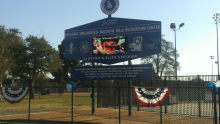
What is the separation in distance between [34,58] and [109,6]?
80.6 ft

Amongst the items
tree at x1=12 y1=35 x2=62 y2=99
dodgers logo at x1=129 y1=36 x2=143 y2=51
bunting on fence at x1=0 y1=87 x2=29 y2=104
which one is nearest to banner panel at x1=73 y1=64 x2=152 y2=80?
dodgers logo at x1=129 y1=36 x2=143 y2=51

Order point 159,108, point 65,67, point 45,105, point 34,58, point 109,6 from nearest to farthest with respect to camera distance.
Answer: point 109,6
point 159,108
point 45,105
point 34,58
point 65,67

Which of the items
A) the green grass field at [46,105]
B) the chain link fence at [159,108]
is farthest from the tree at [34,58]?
the chain link fence at [159,108]

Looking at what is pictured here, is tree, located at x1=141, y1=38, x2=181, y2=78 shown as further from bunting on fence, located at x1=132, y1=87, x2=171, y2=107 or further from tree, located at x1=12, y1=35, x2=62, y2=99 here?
bunting on fence, located at x1=132, y1=87, x2=171, y2=107

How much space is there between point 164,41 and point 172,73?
504 centimetres

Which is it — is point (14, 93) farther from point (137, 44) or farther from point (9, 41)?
point (9, 41)

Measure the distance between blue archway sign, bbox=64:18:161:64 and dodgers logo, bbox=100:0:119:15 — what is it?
571 mm

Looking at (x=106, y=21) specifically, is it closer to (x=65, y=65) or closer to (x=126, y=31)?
(x=126, y=31)

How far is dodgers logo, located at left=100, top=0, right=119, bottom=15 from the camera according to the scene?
17.2m

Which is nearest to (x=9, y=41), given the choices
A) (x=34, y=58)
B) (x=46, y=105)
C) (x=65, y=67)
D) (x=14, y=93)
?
(x=34, y=58)

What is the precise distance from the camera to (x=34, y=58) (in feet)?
128

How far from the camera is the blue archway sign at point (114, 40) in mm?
15703

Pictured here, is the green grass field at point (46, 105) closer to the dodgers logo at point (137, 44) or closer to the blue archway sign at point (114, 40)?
the blue archway sign at point (114, 40)

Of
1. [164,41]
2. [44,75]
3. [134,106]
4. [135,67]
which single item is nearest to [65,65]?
[44,75]
